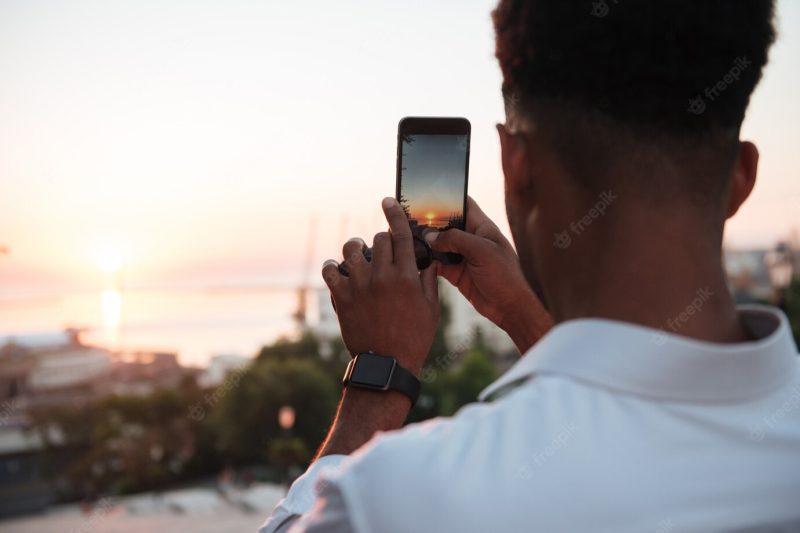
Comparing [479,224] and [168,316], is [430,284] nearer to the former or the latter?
[479,224]

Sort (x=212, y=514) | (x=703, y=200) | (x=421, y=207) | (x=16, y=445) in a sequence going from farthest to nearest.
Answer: (x=16, y=445) < (x=212, y=514) < (x=421, y=207) < (x=703, y=200)

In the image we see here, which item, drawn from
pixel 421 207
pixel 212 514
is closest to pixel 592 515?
pixel 421 207

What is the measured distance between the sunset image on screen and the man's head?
52 cm

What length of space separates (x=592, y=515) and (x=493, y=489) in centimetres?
8

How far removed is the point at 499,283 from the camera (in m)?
1.38

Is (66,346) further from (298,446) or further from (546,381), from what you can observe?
(546,381)

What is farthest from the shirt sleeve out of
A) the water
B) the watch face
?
the water

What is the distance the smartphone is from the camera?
4.50 feet

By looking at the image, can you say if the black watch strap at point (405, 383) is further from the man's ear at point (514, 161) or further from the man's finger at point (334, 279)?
the man's ear at point (514, 161)

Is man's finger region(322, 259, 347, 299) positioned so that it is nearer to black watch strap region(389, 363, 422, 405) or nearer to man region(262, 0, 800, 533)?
black watch strap region(389, 363, 422, 405)

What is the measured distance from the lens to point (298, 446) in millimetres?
28484

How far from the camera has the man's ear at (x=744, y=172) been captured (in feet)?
2.90

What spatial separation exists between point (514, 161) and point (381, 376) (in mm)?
316

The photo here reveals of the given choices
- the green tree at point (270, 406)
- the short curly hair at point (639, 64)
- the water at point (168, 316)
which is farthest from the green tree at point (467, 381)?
the short curly hair at point (639, 64)
